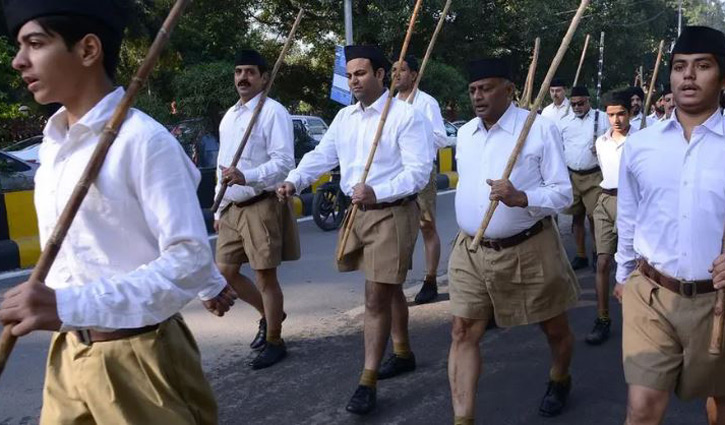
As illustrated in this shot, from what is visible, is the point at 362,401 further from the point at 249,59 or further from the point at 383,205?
the point at 249,59

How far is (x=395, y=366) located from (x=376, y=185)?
1.15 m

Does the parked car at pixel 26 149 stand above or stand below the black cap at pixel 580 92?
below

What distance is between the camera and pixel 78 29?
221cm

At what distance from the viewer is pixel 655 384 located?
324 cm

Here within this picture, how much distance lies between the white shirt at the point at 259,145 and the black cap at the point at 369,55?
0.70 meters

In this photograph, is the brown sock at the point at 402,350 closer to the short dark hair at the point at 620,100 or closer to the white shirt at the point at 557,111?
the short dark hair at the point at 620,100

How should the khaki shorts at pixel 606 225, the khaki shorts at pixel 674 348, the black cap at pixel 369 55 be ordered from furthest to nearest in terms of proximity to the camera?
1. the khaki shorts at pixel 606 225
2. the black cap at pixel 369 55
3. the khaki shorts at pixel 674 348

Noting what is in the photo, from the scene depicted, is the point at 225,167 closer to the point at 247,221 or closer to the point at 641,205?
the point at 247,221

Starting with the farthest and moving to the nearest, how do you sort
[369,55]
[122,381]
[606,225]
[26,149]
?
[26,149]
[606,225]
[369,55]
[122,381]

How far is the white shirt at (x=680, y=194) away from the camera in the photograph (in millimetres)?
3262

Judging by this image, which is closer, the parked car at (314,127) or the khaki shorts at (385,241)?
the khaki shorts at (385,241)

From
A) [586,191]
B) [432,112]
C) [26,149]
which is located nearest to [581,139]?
[586,191]

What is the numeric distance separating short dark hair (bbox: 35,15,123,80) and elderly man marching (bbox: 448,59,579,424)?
221 cm

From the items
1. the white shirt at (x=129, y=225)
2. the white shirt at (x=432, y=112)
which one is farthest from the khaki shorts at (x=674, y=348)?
the white shirt at (x=432, y=112)
